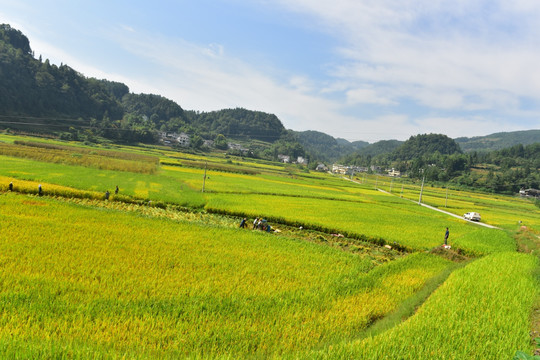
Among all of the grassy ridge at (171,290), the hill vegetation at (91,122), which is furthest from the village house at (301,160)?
the grassy ridge at (171,290)

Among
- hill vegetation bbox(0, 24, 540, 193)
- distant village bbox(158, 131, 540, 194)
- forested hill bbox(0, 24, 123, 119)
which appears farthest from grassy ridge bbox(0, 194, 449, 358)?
forested hill bbox(0, 24, 123, 119)

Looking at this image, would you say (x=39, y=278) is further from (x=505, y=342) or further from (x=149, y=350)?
(x=505, y=342)

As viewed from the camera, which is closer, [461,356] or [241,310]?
[461,356]

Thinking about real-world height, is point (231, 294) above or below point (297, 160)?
below

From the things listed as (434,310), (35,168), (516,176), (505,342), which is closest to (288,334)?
(434,310)

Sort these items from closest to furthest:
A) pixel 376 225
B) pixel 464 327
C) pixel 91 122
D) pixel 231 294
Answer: pixel 464 327 < pixel 231 294 < pixel 376 225 < pixel 91 122

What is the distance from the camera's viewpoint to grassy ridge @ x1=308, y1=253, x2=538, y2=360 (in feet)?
18.0

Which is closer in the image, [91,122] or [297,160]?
[91,122]

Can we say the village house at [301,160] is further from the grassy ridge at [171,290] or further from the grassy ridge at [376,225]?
the grassy ridge at [171,290]

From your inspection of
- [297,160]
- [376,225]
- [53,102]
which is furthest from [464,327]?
[297,160]

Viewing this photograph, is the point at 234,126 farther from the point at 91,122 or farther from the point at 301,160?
the point at 91,122

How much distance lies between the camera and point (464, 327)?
6699mm

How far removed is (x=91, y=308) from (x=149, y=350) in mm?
2048

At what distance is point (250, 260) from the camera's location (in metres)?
10.7
